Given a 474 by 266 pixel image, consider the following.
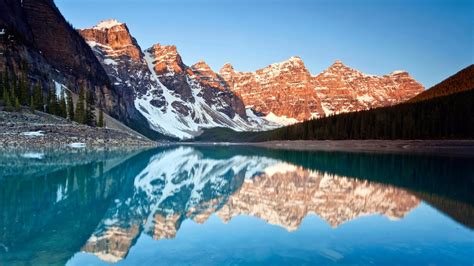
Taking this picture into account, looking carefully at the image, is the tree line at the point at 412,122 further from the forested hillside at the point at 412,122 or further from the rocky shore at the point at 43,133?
the rocky shore at the point at 43,133

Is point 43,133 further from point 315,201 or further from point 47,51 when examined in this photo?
point 47,51

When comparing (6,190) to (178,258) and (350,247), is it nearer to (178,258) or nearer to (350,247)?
(178,258)

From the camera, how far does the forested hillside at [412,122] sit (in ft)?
282

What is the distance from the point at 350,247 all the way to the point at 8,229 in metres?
10.2

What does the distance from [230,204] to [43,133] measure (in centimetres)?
5678

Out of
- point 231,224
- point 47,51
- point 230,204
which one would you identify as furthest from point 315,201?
point 47,51

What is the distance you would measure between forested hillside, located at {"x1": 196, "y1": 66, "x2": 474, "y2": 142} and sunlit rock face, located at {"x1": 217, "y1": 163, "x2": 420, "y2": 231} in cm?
7192

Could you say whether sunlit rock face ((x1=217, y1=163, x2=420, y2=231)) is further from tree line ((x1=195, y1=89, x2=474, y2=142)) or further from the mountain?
the mountain

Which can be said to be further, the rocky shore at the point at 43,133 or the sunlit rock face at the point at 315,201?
the rocky shore at the point at 43,133

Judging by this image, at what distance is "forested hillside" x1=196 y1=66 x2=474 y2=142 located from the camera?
85938 mm

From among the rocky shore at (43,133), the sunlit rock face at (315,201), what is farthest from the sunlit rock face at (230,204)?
the rocky shore at (43,133)

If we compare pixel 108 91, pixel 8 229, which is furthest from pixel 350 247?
pixel 108 91

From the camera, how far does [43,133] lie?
64062 mm

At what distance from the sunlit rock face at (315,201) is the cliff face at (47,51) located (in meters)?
90.6
